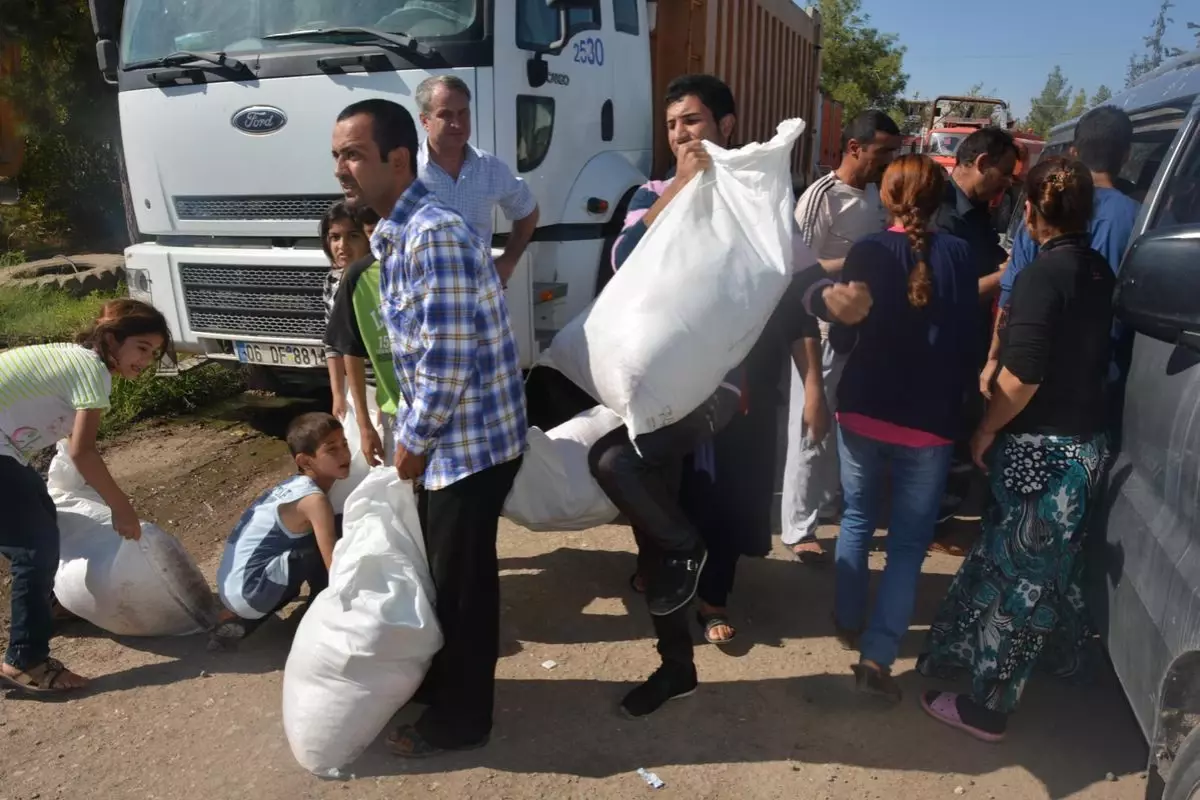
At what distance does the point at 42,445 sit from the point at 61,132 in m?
10.7

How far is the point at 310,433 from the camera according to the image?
3.30m

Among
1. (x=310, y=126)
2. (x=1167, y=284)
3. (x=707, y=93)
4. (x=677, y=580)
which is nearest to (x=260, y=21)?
(x=310, y=126)

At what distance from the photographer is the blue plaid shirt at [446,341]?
2336mm

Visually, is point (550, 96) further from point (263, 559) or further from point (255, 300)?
point (263, 559)


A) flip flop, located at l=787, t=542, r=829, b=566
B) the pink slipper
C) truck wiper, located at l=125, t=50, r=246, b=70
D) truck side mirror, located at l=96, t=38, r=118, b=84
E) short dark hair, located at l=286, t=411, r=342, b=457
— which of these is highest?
truck side mirror, located at l=96, t=38, r=118, b=84

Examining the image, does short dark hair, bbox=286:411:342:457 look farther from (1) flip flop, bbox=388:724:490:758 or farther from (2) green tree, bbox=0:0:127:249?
(2) green tree, bbox=0:0:127:249

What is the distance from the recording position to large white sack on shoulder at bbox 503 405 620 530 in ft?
10.6

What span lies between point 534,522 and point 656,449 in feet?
2.66

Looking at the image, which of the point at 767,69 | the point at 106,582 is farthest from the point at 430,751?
the point at 767,69

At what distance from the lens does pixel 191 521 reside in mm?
4453

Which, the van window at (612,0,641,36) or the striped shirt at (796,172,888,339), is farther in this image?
the van window at (612,0,641,36)

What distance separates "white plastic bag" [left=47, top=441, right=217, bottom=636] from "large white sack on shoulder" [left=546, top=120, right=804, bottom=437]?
1689mm

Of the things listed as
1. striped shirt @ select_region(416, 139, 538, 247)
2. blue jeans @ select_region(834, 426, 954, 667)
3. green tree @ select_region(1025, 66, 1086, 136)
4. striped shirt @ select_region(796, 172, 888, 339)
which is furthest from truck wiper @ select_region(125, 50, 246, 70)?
green tree @ select_region(1025, 66, 1086, 136)

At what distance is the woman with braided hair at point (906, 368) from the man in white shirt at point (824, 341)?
23 centimetres
